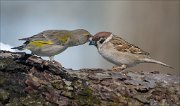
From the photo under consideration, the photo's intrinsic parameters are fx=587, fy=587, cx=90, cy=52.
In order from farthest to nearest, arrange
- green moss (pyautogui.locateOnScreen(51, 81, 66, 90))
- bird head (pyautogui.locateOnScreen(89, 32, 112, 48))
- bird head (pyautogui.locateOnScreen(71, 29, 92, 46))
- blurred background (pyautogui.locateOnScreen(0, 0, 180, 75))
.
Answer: blurred background (pyautogui.locateOnScreen(0, 0, 180, 75)) < bird head (pyautogui.locateOnScreen(71, 29, 92, 46)) < bird head (pyautogui.locateOnScreen(89, 32, 112, 48)) < green moss (pyautogui.locateOnScreen(51, 81, 66, 90))

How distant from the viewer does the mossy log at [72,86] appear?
136 inches

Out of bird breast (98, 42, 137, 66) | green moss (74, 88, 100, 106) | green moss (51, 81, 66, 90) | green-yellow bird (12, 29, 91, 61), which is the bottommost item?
green moss (74, 88, 100, 106)

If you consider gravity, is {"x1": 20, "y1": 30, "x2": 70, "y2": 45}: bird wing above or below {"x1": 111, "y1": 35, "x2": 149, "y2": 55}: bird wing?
above

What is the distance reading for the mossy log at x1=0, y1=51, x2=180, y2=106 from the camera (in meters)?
3.45

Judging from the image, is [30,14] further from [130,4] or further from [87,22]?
[130,4]

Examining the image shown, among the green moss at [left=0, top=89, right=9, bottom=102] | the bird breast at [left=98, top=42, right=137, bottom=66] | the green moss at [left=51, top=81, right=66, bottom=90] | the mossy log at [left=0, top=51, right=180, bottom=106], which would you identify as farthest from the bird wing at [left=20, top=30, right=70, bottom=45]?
the green moss at [left=0, top=89, right=9, bottom=102]

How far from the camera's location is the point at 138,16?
8.52 m

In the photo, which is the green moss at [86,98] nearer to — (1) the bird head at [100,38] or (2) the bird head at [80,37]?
(1) the bird head at [100,38]

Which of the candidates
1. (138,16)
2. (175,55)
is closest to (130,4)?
(138,16)

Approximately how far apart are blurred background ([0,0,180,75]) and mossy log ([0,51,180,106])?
134 centimetres

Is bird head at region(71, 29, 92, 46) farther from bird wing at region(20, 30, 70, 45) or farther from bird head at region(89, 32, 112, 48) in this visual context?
bird head at region(89, 32, 112, 48)

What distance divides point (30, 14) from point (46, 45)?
29.4ft

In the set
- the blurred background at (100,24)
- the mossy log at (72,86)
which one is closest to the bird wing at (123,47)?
the blurred background at (100,24)

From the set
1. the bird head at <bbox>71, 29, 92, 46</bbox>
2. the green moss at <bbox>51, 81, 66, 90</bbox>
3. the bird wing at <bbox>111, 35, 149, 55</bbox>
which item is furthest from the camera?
the bird head at <bbox>71, 29, 92, 46</bbox>
